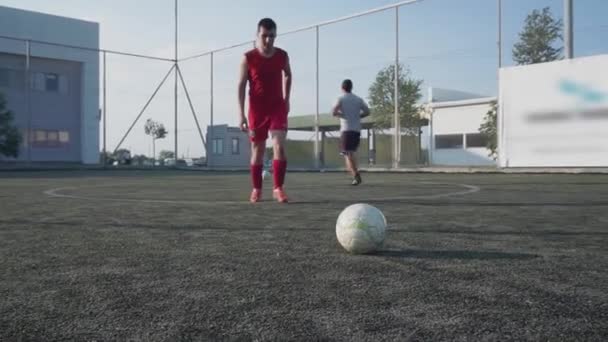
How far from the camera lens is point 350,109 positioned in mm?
9188

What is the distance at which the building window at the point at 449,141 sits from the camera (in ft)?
108

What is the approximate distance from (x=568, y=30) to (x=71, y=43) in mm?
29695

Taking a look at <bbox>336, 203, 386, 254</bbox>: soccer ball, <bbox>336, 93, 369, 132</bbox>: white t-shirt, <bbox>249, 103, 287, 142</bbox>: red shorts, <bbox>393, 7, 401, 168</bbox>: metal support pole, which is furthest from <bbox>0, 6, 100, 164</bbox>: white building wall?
<bbox>336, 203, 386, 254</bbox>: soccer ball

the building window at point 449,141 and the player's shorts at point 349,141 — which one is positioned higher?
the building window at point 449,141

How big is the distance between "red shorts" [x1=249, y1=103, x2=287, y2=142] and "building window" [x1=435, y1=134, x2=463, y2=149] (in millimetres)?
28724

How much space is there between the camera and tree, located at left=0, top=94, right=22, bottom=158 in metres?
24.5

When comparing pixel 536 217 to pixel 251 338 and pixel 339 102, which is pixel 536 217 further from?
pixel 339 102

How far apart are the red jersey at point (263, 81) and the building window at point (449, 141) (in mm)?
28716

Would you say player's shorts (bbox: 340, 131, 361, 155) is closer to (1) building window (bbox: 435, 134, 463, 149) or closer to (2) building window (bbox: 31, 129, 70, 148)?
(1) building window (bbox: 435, 134, 463, 149)

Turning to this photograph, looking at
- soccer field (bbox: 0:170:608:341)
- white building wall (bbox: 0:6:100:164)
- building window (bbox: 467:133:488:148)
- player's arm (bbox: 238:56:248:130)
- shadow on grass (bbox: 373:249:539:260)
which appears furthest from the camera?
building window (bbox: 467:133:488:148)

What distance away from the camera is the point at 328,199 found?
582 centimetres

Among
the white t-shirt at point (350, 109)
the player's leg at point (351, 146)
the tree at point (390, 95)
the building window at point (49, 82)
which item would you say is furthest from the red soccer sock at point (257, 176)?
the building window at point (49, 82)

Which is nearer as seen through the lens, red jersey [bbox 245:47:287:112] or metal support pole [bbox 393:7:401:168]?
red jersey [bbox 245:47:287:112]

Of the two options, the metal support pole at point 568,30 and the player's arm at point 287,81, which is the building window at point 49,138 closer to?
the metal support pole at point 568,30
